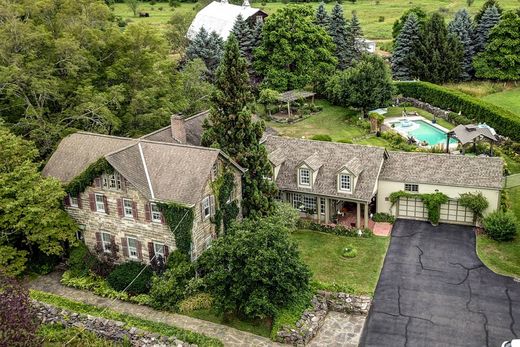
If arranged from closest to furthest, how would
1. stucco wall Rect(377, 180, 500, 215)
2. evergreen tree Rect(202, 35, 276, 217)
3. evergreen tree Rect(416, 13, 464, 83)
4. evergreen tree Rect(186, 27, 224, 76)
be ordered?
evergreen tree Rect(202, 35, 276, 217) < stucco wall Rect(377, 180, 500, 215) < evergreen tree Rect(416, 13, 464, 83) < evergreen tree Rect(186, 27, 224, 76)

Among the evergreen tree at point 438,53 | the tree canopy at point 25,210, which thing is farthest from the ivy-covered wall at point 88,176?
the evergreen tree at point 438,53

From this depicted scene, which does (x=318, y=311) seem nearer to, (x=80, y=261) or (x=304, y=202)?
(x=304, y=202)

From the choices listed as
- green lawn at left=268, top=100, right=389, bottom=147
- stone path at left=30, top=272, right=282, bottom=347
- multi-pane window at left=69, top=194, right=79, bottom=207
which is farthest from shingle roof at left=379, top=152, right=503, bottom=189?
multi-pane window at left=69, top=194, right=79, bottom=207

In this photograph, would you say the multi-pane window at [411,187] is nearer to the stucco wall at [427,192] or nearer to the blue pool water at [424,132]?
the stucco wall at [427,192]

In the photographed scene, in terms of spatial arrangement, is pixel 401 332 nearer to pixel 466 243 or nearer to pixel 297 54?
pixel 466 243

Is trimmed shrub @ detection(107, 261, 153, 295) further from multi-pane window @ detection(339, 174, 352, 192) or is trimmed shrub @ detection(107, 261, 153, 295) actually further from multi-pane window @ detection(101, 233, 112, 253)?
multi-pane window @ detection(339, 174, 352, 192)

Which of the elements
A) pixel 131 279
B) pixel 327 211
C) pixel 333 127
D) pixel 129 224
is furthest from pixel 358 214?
pixel 333 127

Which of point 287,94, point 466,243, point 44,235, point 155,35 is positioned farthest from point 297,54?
point 44,235
